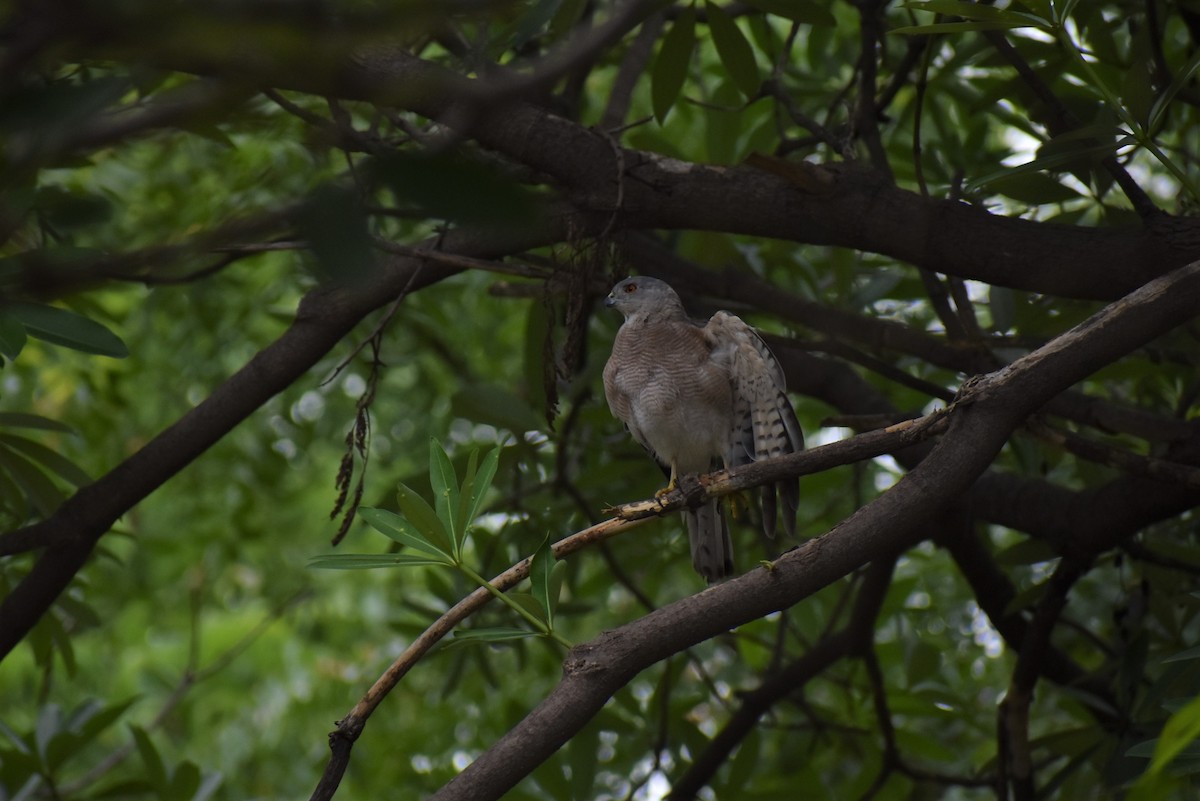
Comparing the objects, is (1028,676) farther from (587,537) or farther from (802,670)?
(587,537)

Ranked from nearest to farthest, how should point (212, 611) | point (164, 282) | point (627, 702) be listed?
point (164, 282), point (627, 702), point (212, 611)

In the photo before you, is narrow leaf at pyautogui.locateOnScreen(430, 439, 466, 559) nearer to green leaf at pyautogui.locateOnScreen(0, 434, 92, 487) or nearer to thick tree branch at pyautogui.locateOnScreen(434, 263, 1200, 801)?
thick tree branch at pyautogui.locateOnScreen(434, 263, 1200, 801)

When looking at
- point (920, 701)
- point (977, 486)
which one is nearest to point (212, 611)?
point (920, 701)

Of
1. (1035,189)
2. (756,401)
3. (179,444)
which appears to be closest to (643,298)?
(756,401)

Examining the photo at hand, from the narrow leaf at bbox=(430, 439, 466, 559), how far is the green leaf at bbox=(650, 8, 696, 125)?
1483 millimetres

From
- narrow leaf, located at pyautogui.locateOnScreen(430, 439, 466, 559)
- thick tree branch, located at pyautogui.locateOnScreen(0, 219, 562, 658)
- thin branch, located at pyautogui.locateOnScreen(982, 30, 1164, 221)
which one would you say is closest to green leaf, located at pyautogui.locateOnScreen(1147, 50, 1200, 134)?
thin branch, located at pyautogui.locateOnScreen(982, 30, 1164, 221)

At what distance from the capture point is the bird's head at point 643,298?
12.9 feet

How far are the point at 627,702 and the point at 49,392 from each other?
11.9 ft

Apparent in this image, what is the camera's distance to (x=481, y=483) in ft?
7.89

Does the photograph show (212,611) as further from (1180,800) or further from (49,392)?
(1180,800)

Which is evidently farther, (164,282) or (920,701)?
(920,701)

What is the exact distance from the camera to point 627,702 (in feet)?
14.0

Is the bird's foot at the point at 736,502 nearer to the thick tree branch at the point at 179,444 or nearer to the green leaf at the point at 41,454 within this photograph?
the thick tree branch at the point at 179,444

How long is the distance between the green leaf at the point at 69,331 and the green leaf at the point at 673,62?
1.68 meters
